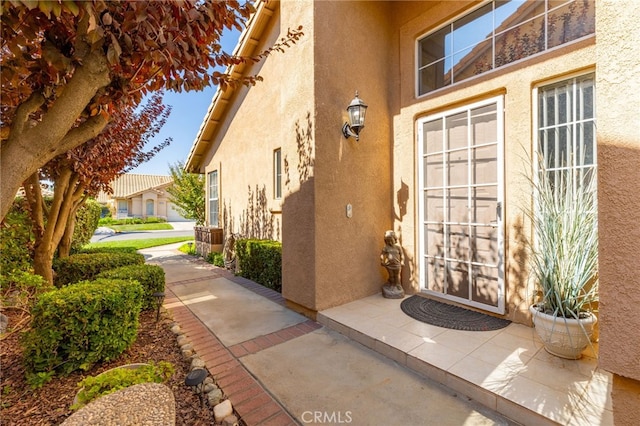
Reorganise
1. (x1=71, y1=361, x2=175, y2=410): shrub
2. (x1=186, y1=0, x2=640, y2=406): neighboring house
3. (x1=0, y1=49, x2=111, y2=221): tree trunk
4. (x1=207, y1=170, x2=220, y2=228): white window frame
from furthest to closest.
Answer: (x1=207, y1=170, x2=220, y2=228): white window frame < (x1=186, y1=0, x2=640, y2=406): neighboring house < (x1=71, y1=361, x2=175, y2=410): shrub < (x1=0, y1=49, x2=111, y2=221): tree trunk

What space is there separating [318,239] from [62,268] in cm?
500

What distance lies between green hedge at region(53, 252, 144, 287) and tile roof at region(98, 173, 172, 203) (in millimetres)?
36594

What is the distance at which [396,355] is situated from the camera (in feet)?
11.4

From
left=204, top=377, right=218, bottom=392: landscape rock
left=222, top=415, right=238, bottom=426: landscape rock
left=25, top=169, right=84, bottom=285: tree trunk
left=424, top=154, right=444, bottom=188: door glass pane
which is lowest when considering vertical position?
left=222, top=415, right=238, bottom=426: landscape rock

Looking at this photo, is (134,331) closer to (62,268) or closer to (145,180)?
(62,268)

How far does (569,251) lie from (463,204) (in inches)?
69.7

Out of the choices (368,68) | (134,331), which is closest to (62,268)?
(134,331)

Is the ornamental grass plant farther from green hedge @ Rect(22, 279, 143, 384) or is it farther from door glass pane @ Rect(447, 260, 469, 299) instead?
green hedge @ Rect(22, 279, 143, 384)

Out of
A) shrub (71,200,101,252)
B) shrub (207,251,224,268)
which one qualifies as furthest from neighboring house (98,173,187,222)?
shrub (207,251,224,268)

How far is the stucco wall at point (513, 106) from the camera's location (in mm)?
3818

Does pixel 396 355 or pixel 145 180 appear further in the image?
pixel 145 180

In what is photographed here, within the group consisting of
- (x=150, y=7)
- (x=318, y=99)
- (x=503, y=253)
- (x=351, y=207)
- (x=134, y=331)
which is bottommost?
(x=134, y=331)

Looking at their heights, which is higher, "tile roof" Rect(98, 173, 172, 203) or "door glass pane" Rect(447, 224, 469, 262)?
"tile roof" Rect(98, 173, 172, 203)

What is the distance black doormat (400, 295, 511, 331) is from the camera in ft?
13.5
